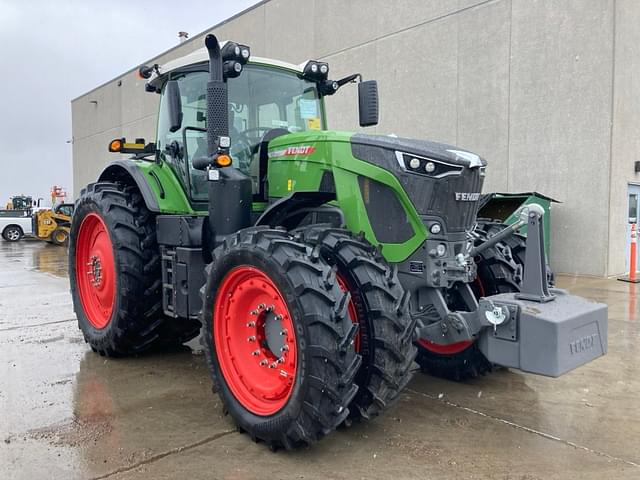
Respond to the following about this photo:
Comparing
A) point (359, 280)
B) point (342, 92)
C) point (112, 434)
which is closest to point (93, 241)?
point (112, 434)

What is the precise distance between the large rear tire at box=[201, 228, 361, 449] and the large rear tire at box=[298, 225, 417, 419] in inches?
7.9

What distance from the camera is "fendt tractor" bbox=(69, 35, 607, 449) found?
3.03 metres

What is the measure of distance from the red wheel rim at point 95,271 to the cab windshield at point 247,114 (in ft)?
3.32

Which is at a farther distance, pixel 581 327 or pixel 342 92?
pixel 342 92

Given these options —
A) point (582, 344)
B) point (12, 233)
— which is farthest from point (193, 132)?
point (12, 233)

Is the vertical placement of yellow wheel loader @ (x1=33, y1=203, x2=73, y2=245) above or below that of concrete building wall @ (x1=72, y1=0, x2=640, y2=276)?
below

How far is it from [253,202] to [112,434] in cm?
184

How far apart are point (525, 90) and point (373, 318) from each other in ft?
30.2

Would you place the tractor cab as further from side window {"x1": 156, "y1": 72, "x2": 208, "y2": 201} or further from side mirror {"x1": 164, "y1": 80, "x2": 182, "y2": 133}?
side mirror {"x1": 164, "y1": 80, "x2": 182, "y2": 133}

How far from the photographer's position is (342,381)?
292 cm

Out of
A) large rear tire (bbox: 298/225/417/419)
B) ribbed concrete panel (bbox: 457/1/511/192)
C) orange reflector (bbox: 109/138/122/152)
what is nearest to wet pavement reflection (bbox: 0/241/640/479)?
large rear tire (bbox: 298/225/417/419)

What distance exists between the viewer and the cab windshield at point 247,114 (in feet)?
14.3

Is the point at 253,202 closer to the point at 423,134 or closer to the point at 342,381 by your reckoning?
the point at 342,381

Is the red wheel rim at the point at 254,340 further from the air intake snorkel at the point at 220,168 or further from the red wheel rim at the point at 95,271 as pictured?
the red wheel rim at the point at 95,271
